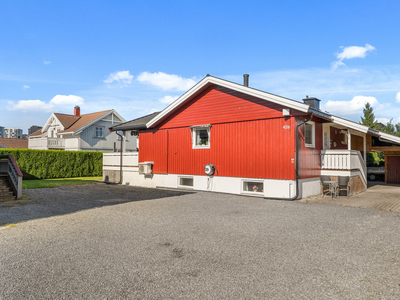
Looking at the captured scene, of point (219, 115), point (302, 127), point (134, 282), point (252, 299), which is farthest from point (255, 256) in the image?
point (219, 115)

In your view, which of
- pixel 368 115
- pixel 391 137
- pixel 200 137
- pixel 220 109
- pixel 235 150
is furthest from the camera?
pixel 368 115

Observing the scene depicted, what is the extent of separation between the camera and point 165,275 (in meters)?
4.17

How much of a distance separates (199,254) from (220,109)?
389 inches

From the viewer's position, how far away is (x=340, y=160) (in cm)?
1348

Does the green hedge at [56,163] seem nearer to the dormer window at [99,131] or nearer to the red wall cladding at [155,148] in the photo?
the dormer window at [99,131]

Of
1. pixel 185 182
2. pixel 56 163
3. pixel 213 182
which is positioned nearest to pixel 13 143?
pixel 56 163

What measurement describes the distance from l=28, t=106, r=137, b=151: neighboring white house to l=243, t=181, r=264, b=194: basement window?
20.6 m

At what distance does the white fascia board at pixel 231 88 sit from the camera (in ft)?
38.1

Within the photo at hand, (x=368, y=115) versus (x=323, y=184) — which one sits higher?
(x=368, y=115)

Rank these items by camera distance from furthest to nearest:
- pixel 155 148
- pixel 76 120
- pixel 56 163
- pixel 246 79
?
pixel 76 120 < pixel 56 163 < pixel 155 148 < pixel 246 79

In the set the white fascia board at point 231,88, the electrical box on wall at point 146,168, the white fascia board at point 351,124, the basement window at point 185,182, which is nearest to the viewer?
the white fascia board at point 231,88

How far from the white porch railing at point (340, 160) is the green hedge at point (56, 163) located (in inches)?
795

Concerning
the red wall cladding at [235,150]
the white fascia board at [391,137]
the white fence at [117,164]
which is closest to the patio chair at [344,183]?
the red wall cladding at [235,150]

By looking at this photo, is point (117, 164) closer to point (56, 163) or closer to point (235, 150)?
point (56, 163)
